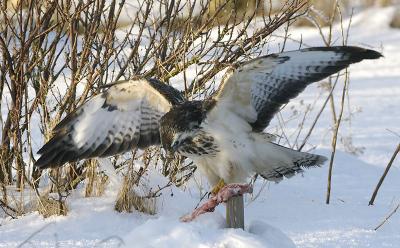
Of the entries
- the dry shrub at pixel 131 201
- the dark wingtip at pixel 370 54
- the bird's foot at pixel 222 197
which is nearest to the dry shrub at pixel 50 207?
the dry shrub at pixel 131 201

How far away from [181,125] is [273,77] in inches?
19.7

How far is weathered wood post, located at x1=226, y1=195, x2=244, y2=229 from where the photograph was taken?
11.3 feet

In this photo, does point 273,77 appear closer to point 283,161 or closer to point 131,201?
point 283,161

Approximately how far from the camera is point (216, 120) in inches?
164

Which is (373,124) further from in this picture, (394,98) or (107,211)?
(107,211)

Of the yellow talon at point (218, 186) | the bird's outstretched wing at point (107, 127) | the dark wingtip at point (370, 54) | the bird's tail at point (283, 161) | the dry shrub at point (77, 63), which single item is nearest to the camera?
the dark wingtip at point (370, 54)

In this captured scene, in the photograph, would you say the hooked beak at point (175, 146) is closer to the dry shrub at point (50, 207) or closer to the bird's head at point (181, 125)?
the bird's head at point (181, 125)

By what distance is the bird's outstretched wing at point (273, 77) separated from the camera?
387cm

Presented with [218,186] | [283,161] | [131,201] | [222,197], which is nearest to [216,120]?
[218,186]

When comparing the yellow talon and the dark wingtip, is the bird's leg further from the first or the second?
the dark wingtip

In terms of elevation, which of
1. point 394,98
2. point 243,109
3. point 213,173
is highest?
point 394,98

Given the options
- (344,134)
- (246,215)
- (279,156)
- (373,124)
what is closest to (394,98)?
(373,124)

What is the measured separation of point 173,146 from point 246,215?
1219mm

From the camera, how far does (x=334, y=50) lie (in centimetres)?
385
